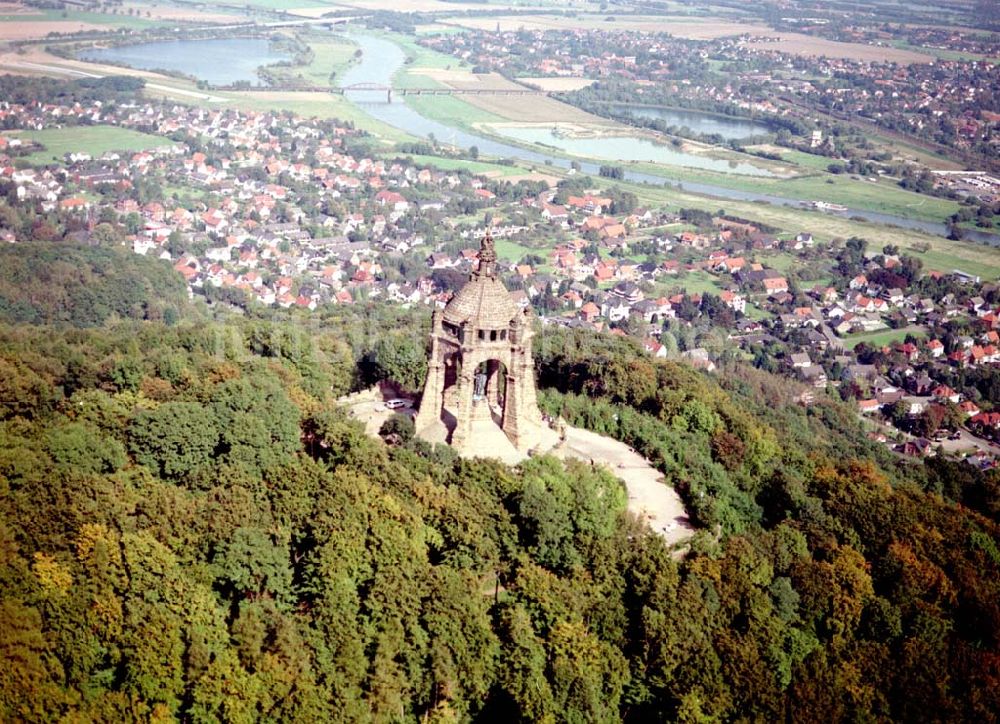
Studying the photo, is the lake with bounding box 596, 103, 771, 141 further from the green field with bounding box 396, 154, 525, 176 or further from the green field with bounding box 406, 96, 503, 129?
the green field with bounding box 396, 154, 525, 176

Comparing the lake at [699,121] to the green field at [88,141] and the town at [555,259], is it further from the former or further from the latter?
the green field at [88,141]

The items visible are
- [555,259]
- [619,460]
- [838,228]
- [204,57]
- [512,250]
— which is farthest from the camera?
[204,57]

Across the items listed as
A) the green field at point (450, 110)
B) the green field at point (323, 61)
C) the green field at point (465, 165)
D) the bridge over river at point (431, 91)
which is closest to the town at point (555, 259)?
the green field at point (465, 165)

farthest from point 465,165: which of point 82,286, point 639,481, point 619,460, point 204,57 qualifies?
point 639,481

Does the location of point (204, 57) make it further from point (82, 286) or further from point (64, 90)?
point (82, 286)

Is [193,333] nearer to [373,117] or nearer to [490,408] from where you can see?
[490,408]

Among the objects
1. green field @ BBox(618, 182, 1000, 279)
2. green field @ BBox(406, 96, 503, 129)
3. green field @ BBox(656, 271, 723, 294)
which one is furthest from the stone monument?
green field @ BBox(406, 96, 503, 129)
